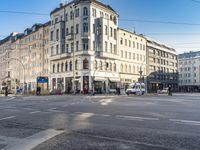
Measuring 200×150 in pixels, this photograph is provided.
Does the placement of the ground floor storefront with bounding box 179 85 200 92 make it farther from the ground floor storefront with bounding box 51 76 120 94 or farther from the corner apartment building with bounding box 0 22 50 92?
the corner apartment building with bounding box 0 22 50 92

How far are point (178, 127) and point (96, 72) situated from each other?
170 ft

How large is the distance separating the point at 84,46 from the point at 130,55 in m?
20.2

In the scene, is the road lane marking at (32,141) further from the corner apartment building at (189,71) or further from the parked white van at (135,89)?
the corner apartment building at (189,71)

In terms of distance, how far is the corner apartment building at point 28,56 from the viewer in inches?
2997

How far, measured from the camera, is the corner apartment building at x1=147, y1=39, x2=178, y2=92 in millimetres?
87312

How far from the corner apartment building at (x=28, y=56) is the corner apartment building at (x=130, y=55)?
20.5 metres

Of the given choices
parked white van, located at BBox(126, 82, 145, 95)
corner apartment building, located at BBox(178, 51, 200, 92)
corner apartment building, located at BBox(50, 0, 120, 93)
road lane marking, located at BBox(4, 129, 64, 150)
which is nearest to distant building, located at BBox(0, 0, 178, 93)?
corner apartment building, located at BBox(50, 0, 120, 93)

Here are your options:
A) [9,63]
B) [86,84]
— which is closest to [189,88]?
[9,63]

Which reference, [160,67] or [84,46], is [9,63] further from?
[160,67]

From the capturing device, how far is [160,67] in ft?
310

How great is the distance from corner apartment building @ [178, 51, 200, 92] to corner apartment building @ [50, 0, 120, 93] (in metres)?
74.3

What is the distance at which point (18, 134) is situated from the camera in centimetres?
788

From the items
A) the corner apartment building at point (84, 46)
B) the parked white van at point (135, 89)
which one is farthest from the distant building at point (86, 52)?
the parked white van at point (135, 89)

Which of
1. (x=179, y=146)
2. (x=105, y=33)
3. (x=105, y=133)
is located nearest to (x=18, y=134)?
(x=105, y=133)
